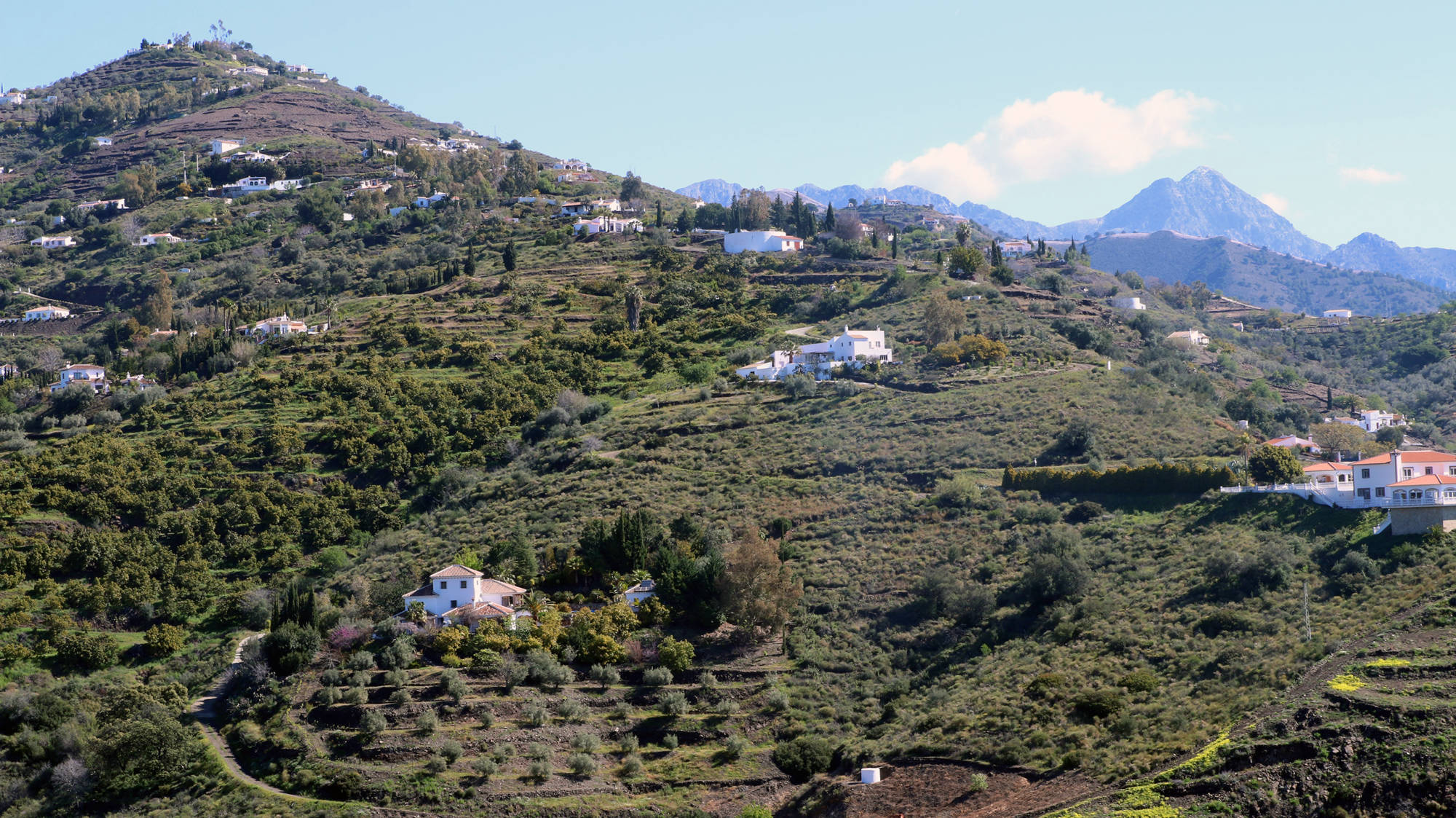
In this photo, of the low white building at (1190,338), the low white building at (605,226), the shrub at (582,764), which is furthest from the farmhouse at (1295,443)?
the low white building at (605,226)

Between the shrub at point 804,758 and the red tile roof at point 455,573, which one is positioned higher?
the red tile roof at point 455,573

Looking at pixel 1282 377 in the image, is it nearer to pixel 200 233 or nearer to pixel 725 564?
pixel 725 564

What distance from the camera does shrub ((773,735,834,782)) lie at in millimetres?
34188

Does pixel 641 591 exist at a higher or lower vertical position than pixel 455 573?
lower

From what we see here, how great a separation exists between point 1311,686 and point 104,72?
169 m

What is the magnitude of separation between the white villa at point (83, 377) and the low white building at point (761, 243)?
42.5 meters

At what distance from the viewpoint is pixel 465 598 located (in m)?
41.6

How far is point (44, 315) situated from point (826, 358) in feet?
192

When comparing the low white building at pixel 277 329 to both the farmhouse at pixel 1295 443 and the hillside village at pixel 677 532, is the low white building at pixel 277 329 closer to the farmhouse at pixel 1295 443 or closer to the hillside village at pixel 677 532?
the hillside village at pixel 677 532

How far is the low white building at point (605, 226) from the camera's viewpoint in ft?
315

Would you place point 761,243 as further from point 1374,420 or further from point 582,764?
point 582,764

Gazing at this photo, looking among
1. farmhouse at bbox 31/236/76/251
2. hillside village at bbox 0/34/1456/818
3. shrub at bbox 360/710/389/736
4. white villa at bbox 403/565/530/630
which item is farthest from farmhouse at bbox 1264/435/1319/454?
farmhouse at bbox 31/236/76/251

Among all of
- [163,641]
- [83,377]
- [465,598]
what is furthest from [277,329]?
[465,598]

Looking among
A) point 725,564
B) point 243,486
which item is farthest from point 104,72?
point 725,564
